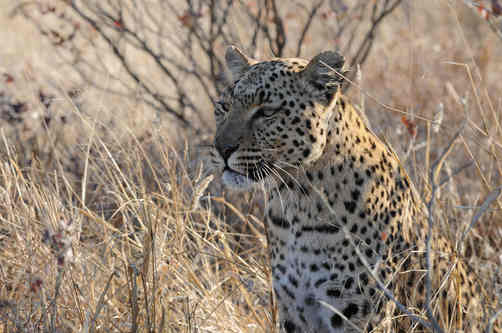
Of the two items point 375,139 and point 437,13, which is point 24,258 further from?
point 437,13

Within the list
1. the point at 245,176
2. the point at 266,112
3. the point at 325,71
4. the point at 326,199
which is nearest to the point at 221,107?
the point at 266,112

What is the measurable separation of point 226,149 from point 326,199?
18.7 inches

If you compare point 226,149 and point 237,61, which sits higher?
point 237,61

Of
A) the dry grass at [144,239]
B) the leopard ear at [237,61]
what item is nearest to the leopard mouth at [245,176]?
the dry grass at [144,239]

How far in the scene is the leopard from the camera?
2920 millimetres

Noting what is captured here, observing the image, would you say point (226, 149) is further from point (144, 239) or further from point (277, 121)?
point (144, 239)

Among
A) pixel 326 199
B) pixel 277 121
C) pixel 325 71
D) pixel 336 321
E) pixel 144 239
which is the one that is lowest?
pixel 336 321

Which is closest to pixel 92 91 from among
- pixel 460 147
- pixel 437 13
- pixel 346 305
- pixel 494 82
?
pixel 460 147

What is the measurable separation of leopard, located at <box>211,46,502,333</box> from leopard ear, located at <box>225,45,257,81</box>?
31 cm

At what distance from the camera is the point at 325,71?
2979mm

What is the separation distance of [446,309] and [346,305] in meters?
0.45

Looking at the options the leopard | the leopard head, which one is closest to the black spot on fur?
the leopard

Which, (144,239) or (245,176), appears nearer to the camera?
Answer: (144,239)

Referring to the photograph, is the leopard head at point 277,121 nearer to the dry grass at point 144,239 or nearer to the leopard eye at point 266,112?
the leopard eye at point 266,112
